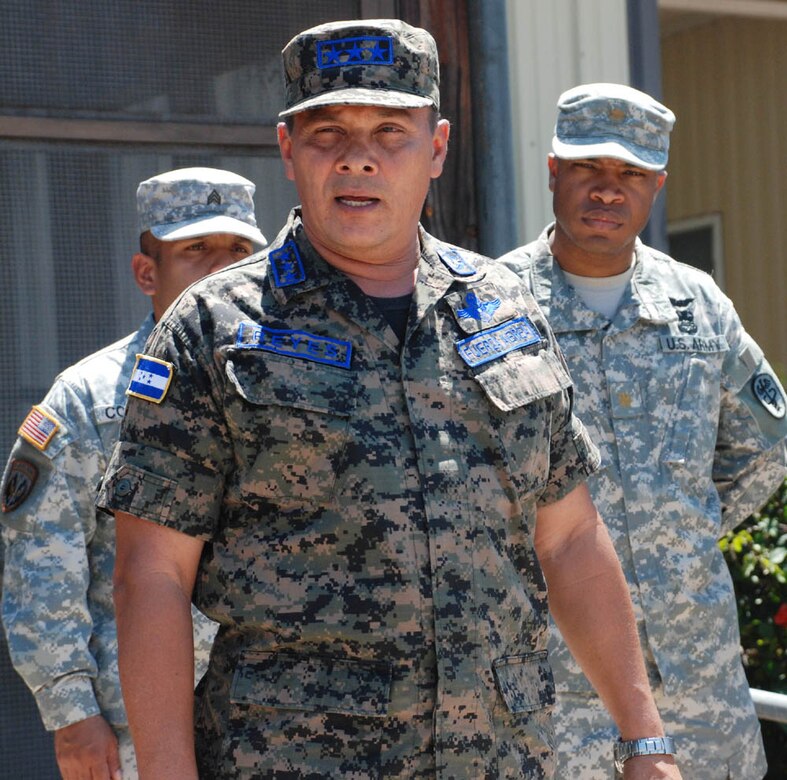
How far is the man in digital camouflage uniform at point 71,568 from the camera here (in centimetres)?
333

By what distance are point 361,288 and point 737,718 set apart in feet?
5.89

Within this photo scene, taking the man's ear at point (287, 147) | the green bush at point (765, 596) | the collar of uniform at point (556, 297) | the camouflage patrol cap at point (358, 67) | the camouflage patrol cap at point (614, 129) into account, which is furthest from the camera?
the green bush at point (765, 596)

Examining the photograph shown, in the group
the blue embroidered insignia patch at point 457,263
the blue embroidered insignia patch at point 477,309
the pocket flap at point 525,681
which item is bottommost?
the pocket flap at point 525,681

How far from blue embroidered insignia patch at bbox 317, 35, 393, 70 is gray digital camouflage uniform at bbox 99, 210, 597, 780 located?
33 cm

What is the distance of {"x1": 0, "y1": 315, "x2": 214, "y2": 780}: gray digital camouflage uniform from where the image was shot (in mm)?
3332

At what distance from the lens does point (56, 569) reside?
3.36 meters

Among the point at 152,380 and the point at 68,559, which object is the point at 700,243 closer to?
the point at 68,559

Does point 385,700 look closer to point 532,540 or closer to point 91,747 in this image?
point 532,540

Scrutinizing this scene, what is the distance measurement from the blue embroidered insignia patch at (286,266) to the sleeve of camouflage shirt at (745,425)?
5.82ft

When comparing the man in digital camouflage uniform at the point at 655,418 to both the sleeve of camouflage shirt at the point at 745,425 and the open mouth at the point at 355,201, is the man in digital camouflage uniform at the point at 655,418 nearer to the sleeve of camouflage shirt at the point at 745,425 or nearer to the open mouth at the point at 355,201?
the sleeve of camouflage shirt at the point at 745,425

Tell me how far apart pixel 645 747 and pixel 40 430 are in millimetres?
1595

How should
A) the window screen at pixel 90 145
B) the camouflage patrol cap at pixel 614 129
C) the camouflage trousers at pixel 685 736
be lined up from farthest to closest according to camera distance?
the window screen at pixel 90 145 → the camouflage patrol cap at pixel 614 129 → the camouflage trousers at pixel 685 736

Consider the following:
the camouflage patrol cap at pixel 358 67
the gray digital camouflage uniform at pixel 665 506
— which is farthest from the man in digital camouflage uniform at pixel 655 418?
the camouflage patrol cap at pixel 358 67

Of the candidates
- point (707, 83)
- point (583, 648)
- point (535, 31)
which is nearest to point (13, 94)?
point (535, 31)
